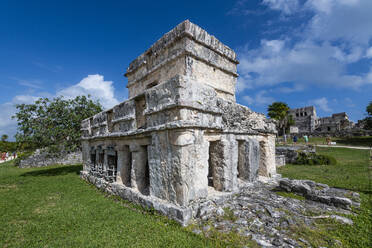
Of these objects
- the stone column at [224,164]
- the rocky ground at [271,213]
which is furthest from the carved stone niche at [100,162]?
the rocky ground at [271,213]

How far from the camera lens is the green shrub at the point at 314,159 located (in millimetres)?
11391

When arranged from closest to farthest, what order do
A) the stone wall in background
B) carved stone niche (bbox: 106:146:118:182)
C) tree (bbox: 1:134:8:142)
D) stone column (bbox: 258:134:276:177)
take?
carved stone niche (bbox: 106:146:118:182)
stone column (bbox: 258:134:276:177)
the stone wall in background
tree (bbox: 1:134:8:142)

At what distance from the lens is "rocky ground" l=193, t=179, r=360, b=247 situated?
3.26 meters

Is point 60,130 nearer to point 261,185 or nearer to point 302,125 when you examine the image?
point 261,185

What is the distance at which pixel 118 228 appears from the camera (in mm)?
3799

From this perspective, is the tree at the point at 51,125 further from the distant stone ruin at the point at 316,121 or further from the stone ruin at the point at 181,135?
the distant stone ruin at the point at 316,121

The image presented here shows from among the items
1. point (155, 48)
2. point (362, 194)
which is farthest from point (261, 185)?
point (155, 48)

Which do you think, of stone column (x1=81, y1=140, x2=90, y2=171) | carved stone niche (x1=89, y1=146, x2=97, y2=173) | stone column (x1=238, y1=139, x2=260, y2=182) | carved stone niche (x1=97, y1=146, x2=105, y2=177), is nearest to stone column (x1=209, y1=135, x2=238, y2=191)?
stone column (x1=238, y1=139, x2=260, y2=182)

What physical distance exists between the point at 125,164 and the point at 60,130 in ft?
23.8

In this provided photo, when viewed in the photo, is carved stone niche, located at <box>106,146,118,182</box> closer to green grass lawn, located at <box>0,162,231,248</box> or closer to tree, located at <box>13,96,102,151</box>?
green grass lawn, located at <box>0,162,231,248</box>

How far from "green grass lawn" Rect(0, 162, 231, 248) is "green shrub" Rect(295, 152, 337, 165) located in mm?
11795

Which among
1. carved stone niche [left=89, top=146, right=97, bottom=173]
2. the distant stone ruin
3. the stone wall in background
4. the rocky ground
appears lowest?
the stone wall in background

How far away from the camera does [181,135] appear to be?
3.91 m

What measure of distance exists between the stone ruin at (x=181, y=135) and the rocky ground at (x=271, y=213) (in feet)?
1.16
